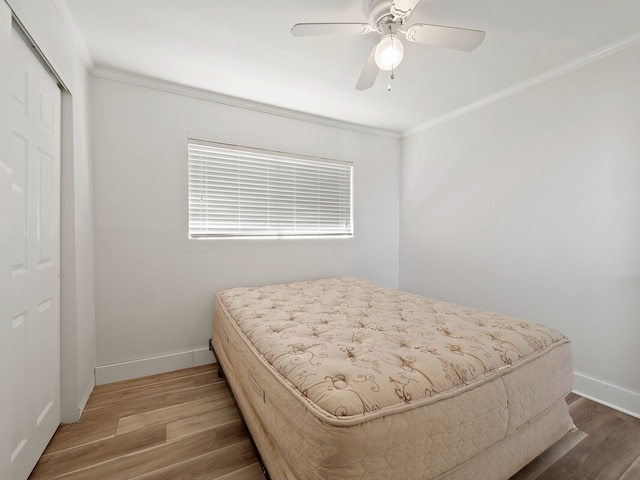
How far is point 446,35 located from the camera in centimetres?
146

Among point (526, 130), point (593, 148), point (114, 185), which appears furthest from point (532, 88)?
point (114, 185)

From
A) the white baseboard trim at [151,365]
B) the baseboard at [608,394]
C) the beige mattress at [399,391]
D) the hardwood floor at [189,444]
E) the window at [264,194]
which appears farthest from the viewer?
the window at [264,194]

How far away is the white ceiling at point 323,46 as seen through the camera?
1564 mm

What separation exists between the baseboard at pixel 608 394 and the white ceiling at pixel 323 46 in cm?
224

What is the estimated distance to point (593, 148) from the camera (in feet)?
→ 6.50

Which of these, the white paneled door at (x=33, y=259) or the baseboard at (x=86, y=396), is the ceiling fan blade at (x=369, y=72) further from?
the baseboard at (x=86, y=396)

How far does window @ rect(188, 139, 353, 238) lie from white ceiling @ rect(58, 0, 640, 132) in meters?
0.55

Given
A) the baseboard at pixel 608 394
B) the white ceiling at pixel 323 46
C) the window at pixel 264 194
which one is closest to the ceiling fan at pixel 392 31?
the white ceiling at pixel 323 46

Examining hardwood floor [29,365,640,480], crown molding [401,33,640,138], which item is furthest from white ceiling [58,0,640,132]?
hardwood floor [29,365,640,480]

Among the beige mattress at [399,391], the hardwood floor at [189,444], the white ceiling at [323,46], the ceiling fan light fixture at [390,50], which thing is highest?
the white ceiling at [323,46]

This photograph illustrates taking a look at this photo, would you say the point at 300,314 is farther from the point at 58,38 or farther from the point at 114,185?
the point at 58,38

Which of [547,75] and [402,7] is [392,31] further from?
[547,75]

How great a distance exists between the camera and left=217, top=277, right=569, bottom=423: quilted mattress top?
0.90m

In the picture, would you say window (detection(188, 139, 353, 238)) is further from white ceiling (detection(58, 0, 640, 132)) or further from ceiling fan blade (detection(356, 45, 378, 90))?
ceiling fan blade (detection(356, 45, 378, 90))
